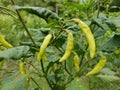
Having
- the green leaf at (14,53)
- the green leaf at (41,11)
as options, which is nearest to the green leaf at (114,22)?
the green leaf at (41,11)

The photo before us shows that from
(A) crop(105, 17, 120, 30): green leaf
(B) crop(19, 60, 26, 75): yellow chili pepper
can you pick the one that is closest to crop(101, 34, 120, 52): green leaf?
(A) crop(105, 17, 120, 30): green leaf


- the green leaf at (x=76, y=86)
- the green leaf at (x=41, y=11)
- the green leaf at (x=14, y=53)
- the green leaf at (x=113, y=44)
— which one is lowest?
the green leaf at (x=76, y=86)

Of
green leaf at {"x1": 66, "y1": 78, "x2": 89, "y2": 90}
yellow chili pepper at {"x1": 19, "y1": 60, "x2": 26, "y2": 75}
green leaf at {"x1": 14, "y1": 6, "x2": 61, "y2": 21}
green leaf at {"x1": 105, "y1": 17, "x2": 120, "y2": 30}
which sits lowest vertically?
green leaf at {"x1": 66, "y1": 78, "x2": 89, "y2": 90}

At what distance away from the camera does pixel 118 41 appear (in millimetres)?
1458

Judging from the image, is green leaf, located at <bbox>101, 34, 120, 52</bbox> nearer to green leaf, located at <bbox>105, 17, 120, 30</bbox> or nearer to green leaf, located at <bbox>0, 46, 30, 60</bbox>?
green leaf, located at <bbox>105, 17, 120, 30</bbox>

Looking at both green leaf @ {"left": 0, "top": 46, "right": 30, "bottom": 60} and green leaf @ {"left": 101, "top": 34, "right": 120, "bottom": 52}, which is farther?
green leaf @ {"left": 101, "top": 34, "right": 120, "bottom": 52}

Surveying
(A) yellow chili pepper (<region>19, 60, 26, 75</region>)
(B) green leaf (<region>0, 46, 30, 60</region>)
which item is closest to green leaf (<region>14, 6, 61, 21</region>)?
(B) green leaf (<region>0, 46, 30, 60</region>)

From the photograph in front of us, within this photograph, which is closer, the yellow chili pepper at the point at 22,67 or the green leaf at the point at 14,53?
the green leaf at the point at 14,53

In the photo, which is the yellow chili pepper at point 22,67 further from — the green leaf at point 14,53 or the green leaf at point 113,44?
the green leaf at point 113,44

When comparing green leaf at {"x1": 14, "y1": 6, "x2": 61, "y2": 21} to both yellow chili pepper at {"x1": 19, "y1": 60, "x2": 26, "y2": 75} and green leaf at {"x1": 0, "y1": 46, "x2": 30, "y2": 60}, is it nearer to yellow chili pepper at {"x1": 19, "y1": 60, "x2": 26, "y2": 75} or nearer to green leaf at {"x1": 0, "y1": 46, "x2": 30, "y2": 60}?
green leaf at {"x1": 0, "y1": 46, "x2": 30, "y2": 60}

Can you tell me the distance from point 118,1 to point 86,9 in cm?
829

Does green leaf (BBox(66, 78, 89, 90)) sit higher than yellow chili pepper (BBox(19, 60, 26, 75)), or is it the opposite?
yellow chili pepper (BBox(19, 60, 26, 75))

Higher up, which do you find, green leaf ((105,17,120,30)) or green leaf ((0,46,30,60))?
green leaf ((105,17,120,30))

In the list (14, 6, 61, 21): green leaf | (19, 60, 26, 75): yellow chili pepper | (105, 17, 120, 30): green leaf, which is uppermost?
(14, 6, 61, 21): green leaf
